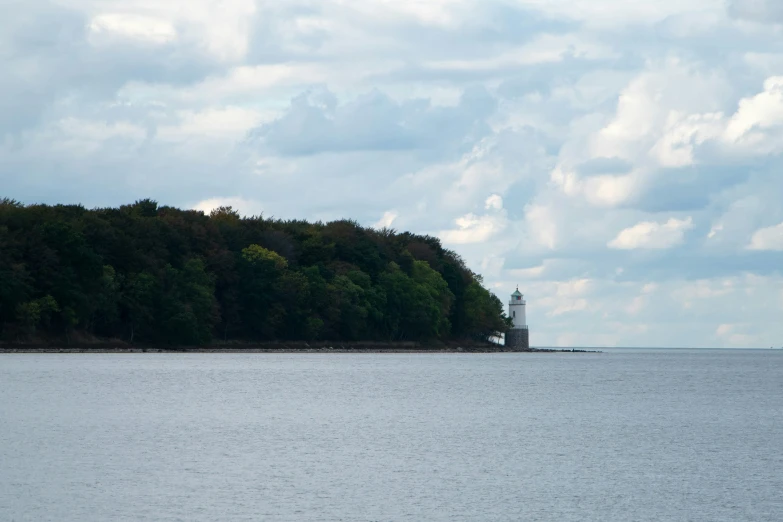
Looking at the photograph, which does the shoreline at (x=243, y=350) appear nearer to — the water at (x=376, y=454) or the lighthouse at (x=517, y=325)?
the lighthouse at (x=517, y=325)

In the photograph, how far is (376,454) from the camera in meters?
36.5

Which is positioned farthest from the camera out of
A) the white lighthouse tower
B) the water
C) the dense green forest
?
the white lighthouse tower

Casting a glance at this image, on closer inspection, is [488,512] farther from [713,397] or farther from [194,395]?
[713,397]

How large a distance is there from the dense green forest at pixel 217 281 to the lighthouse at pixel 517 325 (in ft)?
19.3

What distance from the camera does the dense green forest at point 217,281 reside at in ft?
338

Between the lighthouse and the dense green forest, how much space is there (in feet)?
19.3

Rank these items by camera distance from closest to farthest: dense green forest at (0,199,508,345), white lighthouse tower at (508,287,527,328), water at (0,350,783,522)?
water at (0,350,783,522), dense green forest at (0,199,508,345), white lighthouse tower at (508,287,527,328)

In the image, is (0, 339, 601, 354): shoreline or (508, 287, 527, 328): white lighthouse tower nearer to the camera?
(0, 339, 601, 354): shoreline

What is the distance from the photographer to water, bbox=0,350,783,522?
88.3 feet

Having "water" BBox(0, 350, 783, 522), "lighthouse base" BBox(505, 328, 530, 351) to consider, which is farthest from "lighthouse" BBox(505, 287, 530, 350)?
"water" BBox(0, 350, 783, 522)

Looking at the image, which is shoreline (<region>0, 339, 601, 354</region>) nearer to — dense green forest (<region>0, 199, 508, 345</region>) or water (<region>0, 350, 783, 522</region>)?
dense green forest (<region>0, 199, 508, 345</region>)

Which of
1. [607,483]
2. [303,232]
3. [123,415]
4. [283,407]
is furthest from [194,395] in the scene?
[303,232]

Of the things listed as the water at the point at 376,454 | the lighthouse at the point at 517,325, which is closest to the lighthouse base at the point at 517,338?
the lighthouse at the point at 517,325

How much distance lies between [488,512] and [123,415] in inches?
1021
